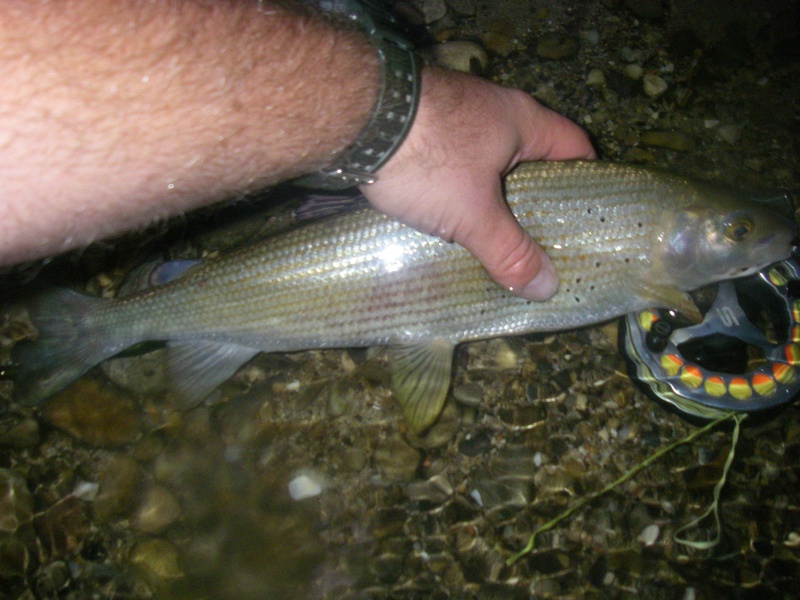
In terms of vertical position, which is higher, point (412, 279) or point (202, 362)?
point (412, 279)

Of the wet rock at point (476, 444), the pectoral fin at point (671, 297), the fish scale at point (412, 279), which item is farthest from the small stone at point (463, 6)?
the wet rock at point (476, 444)

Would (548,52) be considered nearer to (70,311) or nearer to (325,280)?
(325,280)

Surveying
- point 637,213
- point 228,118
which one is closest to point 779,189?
point 637,213

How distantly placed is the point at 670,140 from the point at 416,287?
208 centimetres

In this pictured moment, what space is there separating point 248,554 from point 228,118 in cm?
215

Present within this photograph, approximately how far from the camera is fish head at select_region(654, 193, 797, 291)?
7.73 feet

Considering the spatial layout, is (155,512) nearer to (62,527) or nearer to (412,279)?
(62,527)

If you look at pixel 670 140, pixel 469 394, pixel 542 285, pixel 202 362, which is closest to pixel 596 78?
pixel 670 140

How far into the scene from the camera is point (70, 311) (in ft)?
8.82

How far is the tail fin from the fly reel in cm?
283

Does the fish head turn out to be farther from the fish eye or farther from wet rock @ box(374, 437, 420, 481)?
wet rock @ box(374, 437, 420, 481)

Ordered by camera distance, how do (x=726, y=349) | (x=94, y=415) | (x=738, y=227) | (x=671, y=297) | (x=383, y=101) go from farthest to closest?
(x=94, y=415) → (x=726, y=349) → (x=671, y=297) → (x=738, y=227) → (x=383, y=101)

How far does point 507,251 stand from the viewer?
223cm

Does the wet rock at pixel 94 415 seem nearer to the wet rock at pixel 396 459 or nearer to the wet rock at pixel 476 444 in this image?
the wet rock at pixel 396 459
